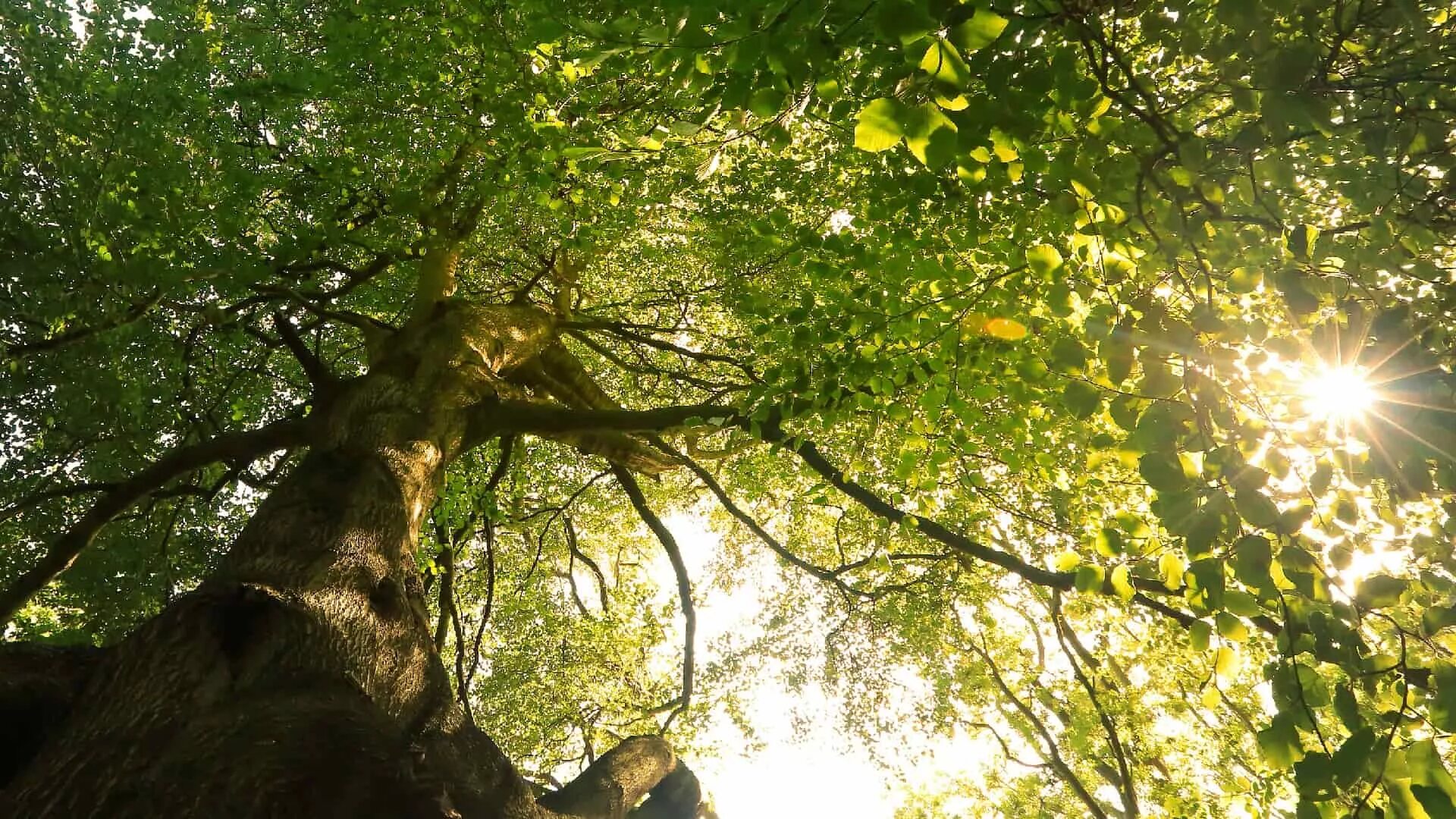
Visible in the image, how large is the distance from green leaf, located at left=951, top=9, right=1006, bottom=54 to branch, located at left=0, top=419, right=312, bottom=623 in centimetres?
501

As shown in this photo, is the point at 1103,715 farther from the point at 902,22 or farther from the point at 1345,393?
the point at 902,22

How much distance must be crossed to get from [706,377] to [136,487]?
6.81 meters

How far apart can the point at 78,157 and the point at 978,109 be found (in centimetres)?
587

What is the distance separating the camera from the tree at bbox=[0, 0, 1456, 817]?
1.61m

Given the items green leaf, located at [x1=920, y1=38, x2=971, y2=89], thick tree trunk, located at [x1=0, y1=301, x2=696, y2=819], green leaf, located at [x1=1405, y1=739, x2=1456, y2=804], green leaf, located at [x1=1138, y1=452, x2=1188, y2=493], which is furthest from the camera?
thick tree trunk, located at [x1=0, y1=301, x2=696, y2=819]

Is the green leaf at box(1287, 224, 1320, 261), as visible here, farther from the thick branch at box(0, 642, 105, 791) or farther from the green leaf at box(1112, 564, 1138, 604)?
the thick branch at box(0, 642, 105, 791)

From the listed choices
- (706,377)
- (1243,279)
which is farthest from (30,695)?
(706,377)

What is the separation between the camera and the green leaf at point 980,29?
1308mm

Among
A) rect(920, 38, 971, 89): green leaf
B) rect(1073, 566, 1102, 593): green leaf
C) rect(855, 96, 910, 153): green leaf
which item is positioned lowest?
rect(1073, 566, 1102, 593): green leaf

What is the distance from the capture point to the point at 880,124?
1511mm

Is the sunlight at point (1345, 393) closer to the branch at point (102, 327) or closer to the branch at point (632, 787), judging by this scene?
the branch at point (632, 787)

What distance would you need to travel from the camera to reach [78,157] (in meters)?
4.56

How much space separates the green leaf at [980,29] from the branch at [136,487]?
5015 mm

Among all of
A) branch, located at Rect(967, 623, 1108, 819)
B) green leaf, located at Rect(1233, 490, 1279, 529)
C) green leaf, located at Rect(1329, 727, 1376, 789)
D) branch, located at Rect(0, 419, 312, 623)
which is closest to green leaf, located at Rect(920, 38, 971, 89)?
green leaf, located at Rect(1233, 490, 1279, 529)
